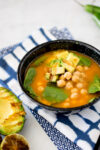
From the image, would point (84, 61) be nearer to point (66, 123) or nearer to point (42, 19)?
point (66, 123)

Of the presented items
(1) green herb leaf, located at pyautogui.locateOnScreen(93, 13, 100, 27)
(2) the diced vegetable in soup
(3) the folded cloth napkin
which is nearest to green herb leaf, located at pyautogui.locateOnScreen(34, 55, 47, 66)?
(2) the diced vegetable in soup

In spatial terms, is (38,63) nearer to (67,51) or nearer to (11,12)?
(67,51)

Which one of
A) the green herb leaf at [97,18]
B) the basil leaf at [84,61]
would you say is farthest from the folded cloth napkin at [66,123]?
the green herb leaf at [97,18]

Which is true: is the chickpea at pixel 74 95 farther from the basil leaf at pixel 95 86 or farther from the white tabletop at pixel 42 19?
the white tabletop at pixel 42 19

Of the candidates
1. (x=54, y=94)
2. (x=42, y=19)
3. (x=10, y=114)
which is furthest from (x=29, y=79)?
(x=42, y=19)

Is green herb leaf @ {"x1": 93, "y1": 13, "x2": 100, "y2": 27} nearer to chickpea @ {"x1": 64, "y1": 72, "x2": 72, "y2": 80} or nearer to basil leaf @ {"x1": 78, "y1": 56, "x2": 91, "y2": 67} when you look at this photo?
basil leaf @ {"x1": 78, "y1": 56, "x2": 91, "y2": 67}

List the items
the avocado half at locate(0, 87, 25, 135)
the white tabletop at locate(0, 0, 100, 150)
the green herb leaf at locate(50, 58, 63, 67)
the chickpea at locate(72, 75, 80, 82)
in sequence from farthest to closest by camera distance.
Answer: the white tabletop at locate(0, 0, 100, 150) → the green herb leaf at locate(50, 58, 63, 67) → the chickpea at locate(72, 75, 80, 82) → the avocado half at locate(0, 87, 25, 135)
